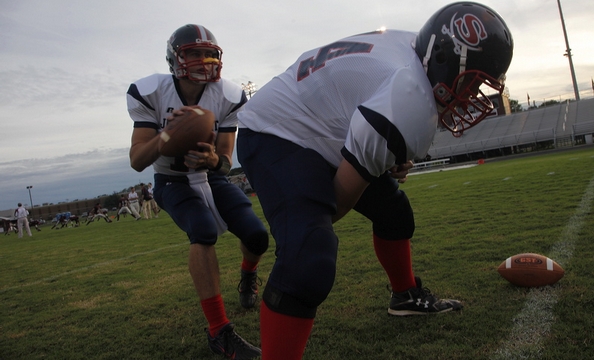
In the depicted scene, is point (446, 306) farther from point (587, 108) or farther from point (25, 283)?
point (587, 108)

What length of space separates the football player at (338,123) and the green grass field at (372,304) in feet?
2.56

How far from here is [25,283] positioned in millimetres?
5598

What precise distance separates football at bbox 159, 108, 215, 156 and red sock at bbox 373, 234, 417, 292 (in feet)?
4.07

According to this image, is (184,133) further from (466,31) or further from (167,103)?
(466,31)

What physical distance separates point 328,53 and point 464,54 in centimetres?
57

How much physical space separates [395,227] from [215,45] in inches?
66.7

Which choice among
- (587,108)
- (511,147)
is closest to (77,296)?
(511,147)

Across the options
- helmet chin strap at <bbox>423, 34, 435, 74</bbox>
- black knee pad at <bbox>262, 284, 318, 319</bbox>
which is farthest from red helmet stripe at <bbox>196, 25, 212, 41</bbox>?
black knee pad at <bbox>262, 284, 318, 319</bbox>

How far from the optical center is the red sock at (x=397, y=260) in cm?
269

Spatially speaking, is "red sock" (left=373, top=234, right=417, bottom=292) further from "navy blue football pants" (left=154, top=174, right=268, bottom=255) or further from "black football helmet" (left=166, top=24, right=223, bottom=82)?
"black football helmet" (left=166, top=24, right=223, bottom=82)

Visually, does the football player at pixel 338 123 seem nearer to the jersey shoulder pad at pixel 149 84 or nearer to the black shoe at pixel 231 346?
the black shoe at pixel 231 346

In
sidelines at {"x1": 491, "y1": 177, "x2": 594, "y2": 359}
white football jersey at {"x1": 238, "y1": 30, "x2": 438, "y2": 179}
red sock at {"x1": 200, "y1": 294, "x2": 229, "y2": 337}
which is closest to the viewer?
white football jersey at {"x1": 238, "y1": 30, "x2": 438, "y2": 179}

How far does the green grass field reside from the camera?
2219mm

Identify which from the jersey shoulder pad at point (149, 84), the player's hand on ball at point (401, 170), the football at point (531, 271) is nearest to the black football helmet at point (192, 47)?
the jersey shoulder pad at point (149, 84)
